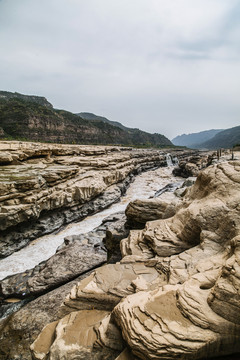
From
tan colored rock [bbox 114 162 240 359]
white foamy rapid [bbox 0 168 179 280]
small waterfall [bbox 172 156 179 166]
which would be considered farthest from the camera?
small waterfall [bbox 172 156 179 166]

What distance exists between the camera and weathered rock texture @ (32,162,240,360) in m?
3.03

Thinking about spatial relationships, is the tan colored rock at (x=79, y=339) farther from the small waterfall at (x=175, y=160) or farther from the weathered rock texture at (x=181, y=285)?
the small waterfall at (x=175, y=160)

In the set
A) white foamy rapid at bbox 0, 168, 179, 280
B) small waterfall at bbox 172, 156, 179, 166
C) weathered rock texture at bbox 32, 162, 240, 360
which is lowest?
white foamy rapid at bbox 0, 168, 179, 280

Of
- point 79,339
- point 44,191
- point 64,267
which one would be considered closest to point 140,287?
point 79,339

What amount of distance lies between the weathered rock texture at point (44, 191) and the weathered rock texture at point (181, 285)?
829cm

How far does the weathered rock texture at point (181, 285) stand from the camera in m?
3.03

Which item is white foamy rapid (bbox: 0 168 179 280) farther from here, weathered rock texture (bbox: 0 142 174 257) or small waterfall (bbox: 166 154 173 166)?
small waterfall (bbox: 166 154 173 166)

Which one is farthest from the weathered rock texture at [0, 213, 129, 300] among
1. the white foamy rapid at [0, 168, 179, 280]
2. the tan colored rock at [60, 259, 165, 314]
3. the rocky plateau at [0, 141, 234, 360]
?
the tan colored rock at [60, 259, 165, 314]

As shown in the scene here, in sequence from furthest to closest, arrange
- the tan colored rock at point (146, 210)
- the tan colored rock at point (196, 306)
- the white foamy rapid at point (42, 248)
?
the white foamy rapid at point (42, 248) → the tan colored rock at point (146, 210) → the tan colored rock at point (196, 306)

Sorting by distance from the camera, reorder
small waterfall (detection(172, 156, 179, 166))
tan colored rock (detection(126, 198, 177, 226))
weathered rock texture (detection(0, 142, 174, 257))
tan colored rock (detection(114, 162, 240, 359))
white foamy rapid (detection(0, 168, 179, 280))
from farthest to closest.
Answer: small waterfall (detection(172, 156, 179, 166)) < weathered rock texture (detection(0, 142, 174, 257)) < white foamy rapid (detection(0, 168, 179, 280)) < tan colored rock (detection(126, 198, 177, 226)) < tan colored rock (detection(114, 162, 240, 359))

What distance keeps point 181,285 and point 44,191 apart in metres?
12.2

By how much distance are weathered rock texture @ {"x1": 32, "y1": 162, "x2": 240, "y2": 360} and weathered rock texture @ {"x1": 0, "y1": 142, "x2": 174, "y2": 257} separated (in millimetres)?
8294

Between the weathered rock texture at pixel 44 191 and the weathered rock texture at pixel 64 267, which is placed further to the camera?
the weathered rock texture at pixel 44 191

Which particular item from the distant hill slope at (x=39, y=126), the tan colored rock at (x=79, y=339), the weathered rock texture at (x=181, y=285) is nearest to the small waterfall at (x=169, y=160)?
the distant hill slope at (x=39, y=126)
